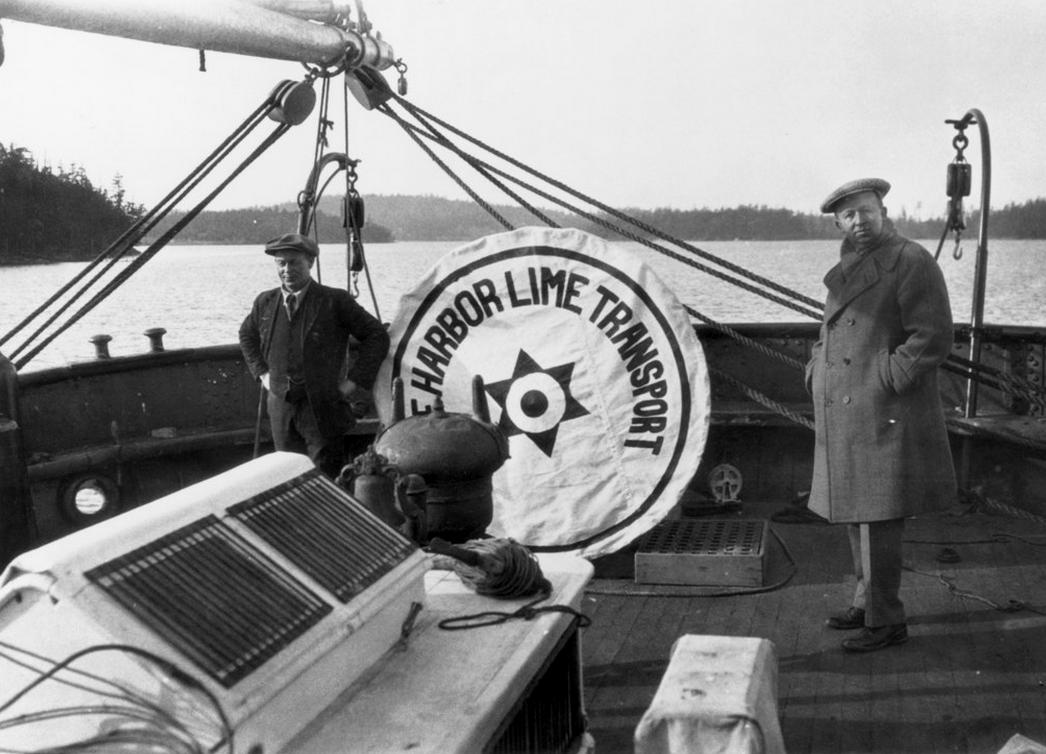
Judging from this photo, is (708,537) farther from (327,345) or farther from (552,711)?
(552,711)

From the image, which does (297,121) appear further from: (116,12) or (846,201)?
(846,201)

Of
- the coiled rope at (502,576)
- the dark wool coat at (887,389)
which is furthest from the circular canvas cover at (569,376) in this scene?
the coiled rope at (502,576)

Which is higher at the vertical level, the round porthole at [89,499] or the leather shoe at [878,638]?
the round porthole at [89,499]

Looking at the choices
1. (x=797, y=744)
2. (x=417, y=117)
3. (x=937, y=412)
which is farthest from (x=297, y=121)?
(x=797, y=744)

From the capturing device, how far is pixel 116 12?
12.8 ft

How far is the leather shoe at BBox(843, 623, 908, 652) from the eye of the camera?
4.09 m

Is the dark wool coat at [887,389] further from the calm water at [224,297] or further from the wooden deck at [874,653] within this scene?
the calm water at [224,297]

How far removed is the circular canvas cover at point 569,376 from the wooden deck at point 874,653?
0.40 meters

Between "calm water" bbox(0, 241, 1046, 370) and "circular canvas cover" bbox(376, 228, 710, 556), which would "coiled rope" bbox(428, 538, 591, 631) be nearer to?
"circular canvas cover" bbox(376, 228, 710, 556)

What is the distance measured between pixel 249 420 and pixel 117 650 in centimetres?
464

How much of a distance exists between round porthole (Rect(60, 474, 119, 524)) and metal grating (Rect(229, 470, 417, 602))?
3.26 meters

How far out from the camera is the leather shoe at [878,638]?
161 inches

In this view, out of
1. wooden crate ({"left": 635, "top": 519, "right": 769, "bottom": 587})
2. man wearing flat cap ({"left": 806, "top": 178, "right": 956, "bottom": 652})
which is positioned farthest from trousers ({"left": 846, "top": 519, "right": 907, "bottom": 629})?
wooden crate ({"left": 635, "top": 519, "right": 769, "bottom": 587})

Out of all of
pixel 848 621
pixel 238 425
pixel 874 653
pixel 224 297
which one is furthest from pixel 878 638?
pixel 224 297
